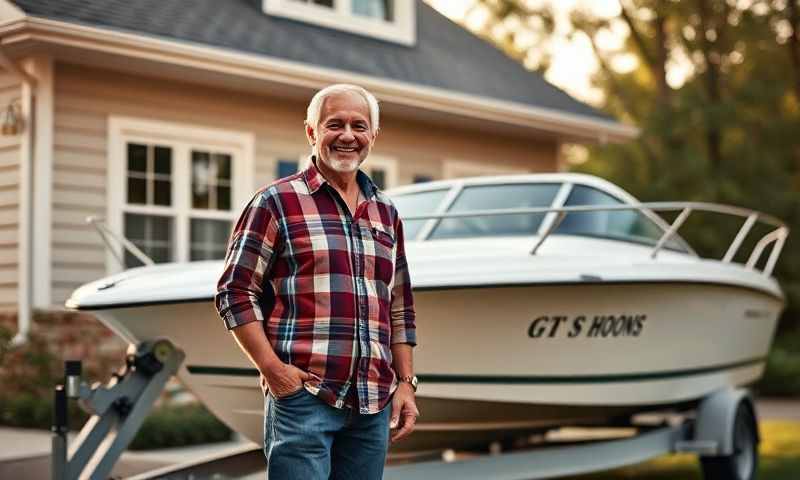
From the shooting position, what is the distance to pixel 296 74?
10.7 m

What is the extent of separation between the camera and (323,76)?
428 inches

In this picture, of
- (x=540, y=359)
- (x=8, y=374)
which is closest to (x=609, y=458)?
(x=540, y=359)

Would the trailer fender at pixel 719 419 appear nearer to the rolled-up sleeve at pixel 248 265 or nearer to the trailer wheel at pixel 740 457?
the trailer wheel at pixel 740 457

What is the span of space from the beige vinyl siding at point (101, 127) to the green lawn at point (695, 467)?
4.41 metres

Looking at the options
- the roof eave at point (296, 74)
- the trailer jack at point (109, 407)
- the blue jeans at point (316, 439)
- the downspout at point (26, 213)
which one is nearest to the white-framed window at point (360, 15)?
the roof eave at point (296, 74)

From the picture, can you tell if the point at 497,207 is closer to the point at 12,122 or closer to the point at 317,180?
the point at 317,180

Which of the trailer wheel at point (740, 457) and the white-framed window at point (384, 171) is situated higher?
the white-framed window at point (384, 171)

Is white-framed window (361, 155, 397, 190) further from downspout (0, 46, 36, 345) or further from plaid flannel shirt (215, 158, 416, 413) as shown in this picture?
plaid flannel shirt (215, 158, 416, 413)

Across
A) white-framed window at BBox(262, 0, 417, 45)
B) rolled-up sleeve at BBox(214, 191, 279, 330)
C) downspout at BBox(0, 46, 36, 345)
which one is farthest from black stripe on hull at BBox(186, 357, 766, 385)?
white-framed window at BBox(262, 0, 417, 45)

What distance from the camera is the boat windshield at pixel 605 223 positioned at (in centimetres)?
705

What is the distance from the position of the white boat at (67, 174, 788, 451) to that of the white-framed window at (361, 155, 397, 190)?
15.0ft

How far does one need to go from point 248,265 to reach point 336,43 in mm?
9089

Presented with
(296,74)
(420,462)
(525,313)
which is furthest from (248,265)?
(296,74)

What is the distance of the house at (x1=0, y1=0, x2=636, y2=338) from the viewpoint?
9484mm
